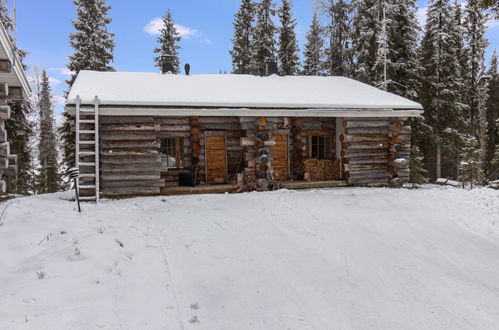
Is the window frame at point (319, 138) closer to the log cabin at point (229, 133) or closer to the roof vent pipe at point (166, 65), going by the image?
the log cabin at point (229, 133)

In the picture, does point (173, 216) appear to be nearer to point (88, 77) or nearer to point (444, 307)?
point (444, 307)

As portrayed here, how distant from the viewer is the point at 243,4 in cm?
2873

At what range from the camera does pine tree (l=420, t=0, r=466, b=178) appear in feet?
76.0

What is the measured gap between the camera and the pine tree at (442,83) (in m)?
23.2

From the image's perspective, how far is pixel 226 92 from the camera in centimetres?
1388

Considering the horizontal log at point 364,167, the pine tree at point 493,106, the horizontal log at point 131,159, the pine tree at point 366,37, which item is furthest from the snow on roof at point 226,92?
the pine tree at point 493,106

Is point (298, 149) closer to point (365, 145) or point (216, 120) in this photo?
point (365, 145)

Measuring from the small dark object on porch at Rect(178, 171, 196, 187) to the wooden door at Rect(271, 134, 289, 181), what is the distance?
3488 mm

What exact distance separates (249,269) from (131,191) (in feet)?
25.0

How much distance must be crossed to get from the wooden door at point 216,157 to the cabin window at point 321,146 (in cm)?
404

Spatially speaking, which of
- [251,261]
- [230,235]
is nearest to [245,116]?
[230,235]

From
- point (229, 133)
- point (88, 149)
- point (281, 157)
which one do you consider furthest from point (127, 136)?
point (281, 157)

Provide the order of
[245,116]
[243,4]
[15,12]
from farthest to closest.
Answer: [243,4]
[245,116]
[15,12]

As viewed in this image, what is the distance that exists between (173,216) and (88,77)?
8.66 metres
